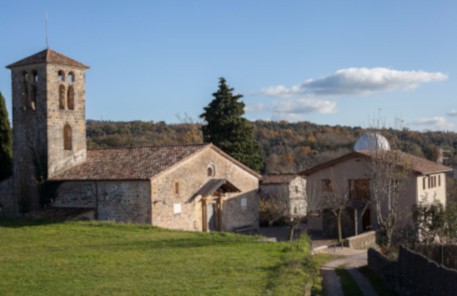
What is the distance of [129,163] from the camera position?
99.7ft

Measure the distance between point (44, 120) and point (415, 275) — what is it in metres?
22.1

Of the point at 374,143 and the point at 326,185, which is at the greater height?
the point at 374,143

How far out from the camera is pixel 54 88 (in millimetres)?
31344

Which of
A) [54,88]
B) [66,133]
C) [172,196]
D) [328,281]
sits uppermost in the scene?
[54,88]

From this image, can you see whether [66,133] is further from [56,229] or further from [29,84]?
[56,229]

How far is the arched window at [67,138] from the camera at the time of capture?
32.3 meters

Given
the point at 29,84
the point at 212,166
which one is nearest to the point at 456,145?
the point at 212,166

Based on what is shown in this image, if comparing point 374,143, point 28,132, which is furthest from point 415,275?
point 28,132

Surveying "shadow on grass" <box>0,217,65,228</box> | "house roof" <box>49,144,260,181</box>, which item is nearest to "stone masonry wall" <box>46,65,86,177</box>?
A: "house roof" <box>49,144,260,181</box>

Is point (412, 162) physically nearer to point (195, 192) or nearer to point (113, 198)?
point (195, 192)

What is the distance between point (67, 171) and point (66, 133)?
2.52 meters

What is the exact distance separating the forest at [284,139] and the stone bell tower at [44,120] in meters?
25.8

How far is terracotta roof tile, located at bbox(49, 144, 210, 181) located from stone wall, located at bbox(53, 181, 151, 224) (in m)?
0.38

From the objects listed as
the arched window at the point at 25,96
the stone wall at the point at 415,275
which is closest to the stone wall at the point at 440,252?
the stone wall at the point at 415,275
